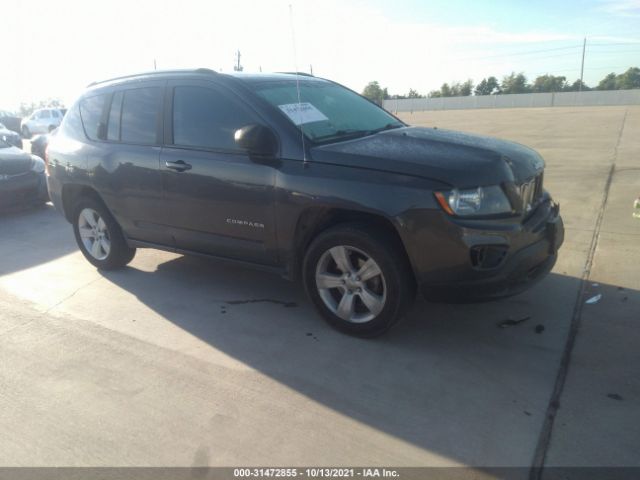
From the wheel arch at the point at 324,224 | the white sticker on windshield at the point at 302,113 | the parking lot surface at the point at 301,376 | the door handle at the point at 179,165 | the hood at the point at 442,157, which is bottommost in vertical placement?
the parking lot surface at the point at 301,376

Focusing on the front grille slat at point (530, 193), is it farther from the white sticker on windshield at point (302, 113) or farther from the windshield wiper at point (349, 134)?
the white sticker on windshield at point (302, 113)

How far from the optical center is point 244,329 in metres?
3.83

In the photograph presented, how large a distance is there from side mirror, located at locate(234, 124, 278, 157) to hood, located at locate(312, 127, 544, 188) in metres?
0.33

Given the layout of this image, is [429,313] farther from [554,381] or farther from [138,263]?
[138,263]

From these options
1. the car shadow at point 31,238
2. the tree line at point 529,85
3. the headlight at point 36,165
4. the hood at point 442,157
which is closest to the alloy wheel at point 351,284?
the hood at point 442,157

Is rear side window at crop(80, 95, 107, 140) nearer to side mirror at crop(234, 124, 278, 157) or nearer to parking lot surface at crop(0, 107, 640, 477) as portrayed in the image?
parking lot surface at crop(0, 107, 640, 477)

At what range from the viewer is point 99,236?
17.1ft

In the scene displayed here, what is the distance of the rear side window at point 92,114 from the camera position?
495 cm

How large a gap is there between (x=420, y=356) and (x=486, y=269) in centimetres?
73

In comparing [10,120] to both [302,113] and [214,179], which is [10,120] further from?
[302,113]

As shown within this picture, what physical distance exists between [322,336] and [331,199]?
101 cm

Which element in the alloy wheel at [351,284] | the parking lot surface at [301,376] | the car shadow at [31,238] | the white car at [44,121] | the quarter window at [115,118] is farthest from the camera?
the white car at [44,121]

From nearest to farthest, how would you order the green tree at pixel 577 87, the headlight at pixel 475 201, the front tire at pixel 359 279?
the headlight at pixel 475 201 → the front tire at pixel 359 279 → the green tree at pixel 577 87

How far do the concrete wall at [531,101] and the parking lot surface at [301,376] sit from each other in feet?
160
